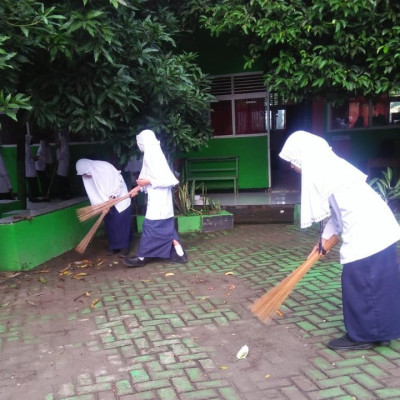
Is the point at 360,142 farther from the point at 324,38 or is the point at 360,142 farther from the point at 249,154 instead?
the point at 324,38

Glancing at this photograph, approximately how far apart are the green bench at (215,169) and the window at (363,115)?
2172 millimetres

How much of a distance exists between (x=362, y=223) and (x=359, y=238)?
0.33 ft

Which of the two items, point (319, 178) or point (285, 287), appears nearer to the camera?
point (319, 178)

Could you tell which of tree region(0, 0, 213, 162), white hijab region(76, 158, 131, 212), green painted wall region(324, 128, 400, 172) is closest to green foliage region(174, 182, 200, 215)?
tree region(0, 0, 213, 162)

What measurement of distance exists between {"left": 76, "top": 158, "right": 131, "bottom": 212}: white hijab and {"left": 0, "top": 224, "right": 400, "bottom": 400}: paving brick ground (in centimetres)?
85

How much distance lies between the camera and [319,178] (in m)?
2.89

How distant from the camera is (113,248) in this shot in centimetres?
577

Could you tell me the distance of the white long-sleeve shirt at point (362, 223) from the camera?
2850mm

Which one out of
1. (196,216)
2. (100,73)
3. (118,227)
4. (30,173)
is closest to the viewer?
(100,73)

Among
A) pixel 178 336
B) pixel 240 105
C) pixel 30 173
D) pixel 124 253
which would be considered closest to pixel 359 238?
pixel 178 336

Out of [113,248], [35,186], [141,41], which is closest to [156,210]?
[113,248]

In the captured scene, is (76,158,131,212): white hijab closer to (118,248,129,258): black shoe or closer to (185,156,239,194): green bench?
(118,248,129,258): black shoe

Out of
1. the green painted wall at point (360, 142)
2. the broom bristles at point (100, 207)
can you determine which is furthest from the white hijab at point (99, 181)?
the green painted wall at point (360, 142)

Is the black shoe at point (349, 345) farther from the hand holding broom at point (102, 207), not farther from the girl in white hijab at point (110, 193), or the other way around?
the girl in white hijab at point (110, 193)
